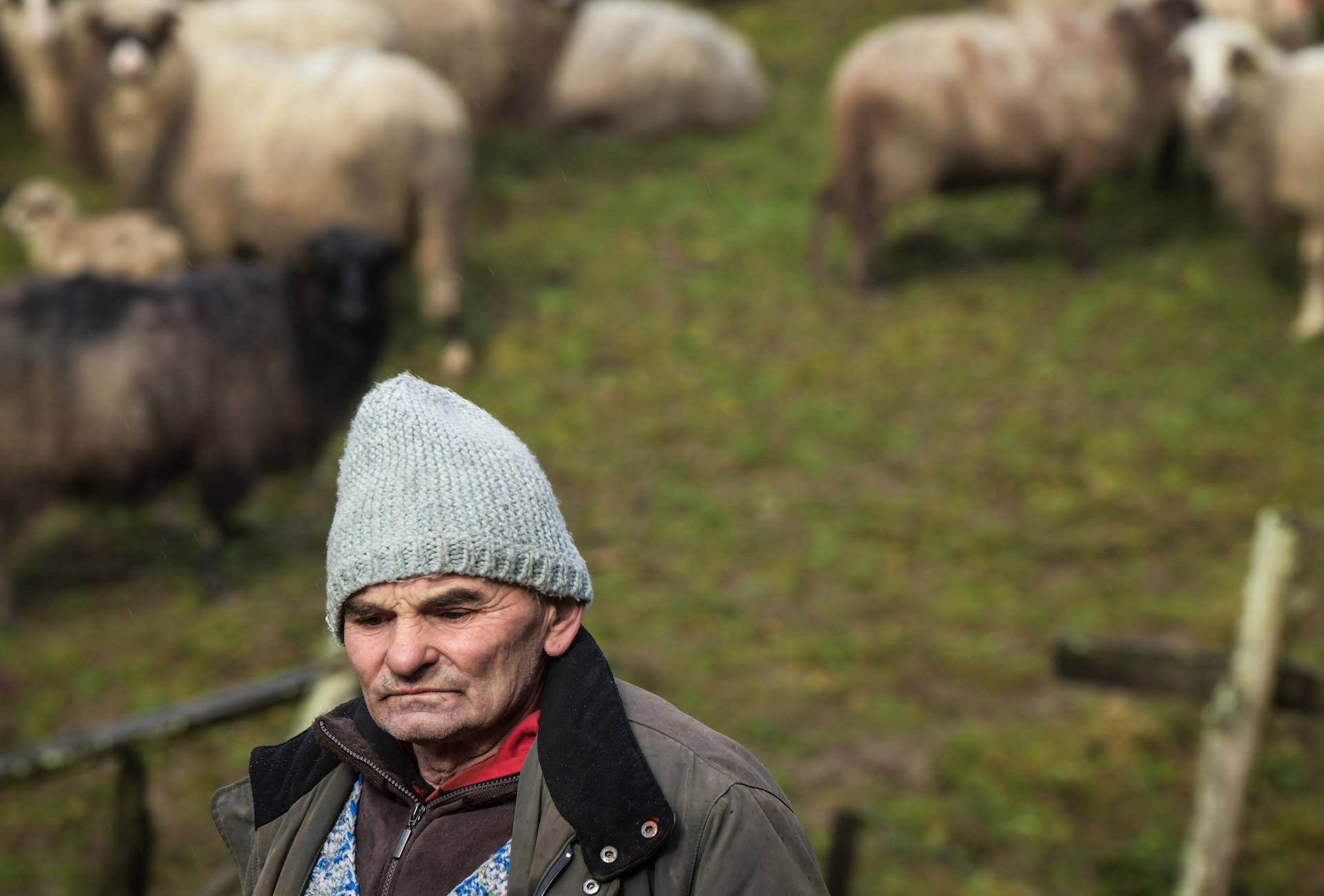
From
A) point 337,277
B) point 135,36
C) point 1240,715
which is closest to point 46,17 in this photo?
point 135,36

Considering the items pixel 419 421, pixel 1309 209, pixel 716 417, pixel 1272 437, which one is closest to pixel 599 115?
pixel 716 417

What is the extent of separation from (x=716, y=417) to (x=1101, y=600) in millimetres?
2826

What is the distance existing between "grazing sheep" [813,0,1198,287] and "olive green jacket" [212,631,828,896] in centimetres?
851

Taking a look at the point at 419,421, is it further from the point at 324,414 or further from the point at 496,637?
the point at 324,414

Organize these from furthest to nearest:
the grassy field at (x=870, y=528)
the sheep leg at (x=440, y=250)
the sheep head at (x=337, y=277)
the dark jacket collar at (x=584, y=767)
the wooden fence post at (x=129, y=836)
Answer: the sheep leg at (x=440, y=250), the sheep head at (x=337, y=277), the grassy field at (x=870, y=528), the wooden fence post at (x=129, y=836), the dark jacket collar at (x=584, y=767)

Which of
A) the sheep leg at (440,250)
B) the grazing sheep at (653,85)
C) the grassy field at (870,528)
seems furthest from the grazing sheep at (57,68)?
the grazing sheep at (653,85)

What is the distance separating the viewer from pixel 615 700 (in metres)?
1.81

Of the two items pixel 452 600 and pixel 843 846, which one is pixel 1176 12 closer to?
pixel 843 846

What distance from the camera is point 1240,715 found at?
14.3 feet

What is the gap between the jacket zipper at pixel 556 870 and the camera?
1695 mm

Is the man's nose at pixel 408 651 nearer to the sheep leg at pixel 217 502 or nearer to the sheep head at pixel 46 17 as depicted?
the sheep leg at pixel 217 502

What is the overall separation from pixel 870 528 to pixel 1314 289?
381 centimetres

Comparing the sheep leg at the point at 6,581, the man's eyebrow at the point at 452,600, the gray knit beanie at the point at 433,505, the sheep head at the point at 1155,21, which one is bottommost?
the sheep leg at the point at 6,581

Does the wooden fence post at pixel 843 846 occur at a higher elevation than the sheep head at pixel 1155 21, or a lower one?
lower
